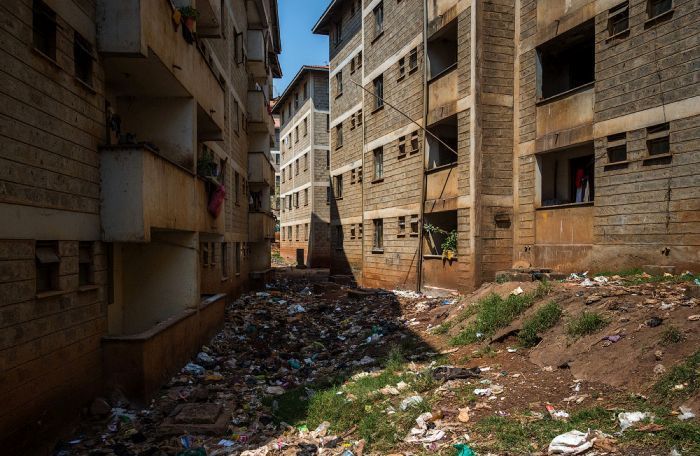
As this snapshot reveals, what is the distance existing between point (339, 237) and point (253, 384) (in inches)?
732

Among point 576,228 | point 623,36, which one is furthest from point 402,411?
point 623,36

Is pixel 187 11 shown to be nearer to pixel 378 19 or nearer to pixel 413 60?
pixel 413 60

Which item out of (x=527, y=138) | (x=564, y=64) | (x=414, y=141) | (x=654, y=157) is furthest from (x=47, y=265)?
(x=564, y=64)

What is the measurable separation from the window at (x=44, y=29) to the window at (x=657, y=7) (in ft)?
38.1

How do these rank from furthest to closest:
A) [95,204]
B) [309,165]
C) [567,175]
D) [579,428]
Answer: [309,165]
[567,175]
[95,204]
[579,428]

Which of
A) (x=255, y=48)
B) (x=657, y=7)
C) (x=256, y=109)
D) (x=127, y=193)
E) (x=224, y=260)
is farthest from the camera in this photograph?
(x=256, y=109)

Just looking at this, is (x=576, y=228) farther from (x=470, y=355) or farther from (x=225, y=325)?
(x=225, y=325)

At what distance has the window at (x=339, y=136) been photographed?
26.3 metres

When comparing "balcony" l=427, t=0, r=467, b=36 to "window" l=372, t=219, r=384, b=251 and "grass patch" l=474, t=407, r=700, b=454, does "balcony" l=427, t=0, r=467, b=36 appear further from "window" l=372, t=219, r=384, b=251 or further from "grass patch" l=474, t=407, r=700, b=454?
"grass patch" l=474, t=407, r=700, b=454

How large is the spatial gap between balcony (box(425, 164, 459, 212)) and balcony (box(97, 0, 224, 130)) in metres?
8.25

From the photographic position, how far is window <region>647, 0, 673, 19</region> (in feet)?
35.4

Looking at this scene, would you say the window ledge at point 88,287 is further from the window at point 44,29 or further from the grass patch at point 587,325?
the grass patch at point 587,325

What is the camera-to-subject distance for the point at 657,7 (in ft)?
36.1

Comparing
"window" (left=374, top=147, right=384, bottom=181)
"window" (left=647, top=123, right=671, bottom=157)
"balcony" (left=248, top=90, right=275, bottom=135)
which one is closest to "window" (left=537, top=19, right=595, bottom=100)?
"window" (left=647, top=123, right=671, bottom=157)
